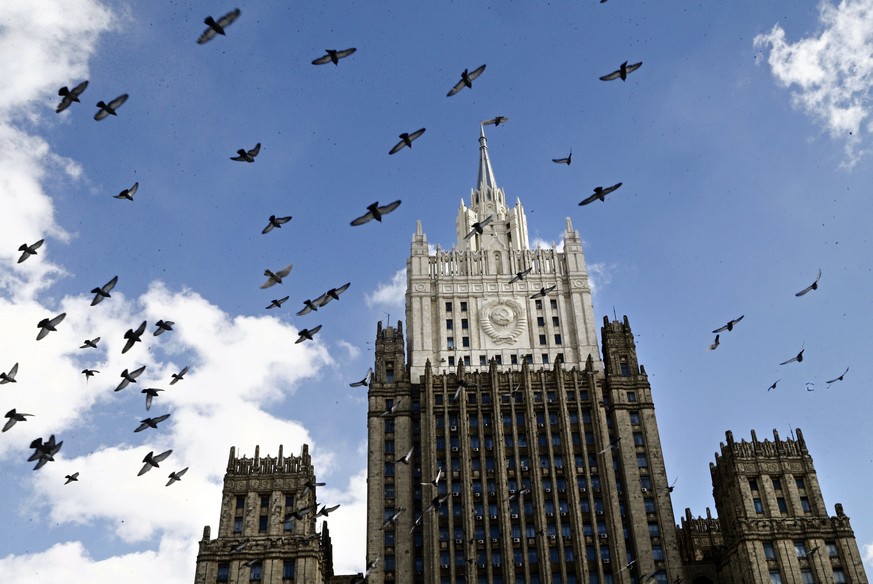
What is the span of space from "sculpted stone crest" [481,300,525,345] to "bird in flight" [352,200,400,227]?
7595 centimetres

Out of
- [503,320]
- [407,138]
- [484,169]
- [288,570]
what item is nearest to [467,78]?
[407,138]

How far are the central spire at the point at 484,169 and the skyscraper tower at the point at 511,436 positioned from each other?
63.3 feet

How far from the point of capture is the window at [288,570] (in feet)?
288

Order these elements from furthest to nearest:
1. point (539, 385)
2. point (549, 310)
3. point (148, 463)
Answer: point (549, 310) → point (539, 385) → point (148, 463)

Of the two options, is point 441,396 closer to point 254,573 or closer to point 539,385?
point 539,385

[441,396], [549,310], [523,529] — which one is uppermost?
[549,310]

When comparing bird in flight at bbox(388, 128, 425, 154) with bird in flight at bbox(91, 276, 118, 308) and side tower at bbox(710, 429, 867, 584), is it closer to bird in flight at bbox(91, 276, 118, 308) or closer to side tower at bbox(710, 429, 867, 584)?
bird in flight at bbox(91, 276, 118, 308)

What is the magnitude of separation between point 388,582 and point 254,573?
14.1 metres

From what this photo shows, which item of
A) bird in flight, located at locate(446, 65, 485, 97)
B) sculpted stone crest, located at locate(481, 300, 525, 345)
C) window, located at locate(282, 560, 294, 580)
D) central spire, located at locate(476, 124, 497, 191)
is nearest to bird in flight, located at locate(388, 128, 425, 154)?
bird in flight, located at locate(446, 65, 485, 97)

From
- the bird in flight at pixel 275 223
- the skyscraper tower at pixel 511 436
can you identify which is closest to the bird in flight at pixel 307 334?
the bird in flight at pixel 275 223

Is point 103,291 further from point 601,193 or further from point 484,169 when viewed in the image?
point 484,169

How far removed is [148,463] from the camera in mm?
46531

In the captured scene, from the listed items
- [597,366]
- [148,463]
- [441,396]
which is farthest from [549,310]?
[148,463]

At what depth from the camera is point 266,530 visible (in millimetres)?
91562
